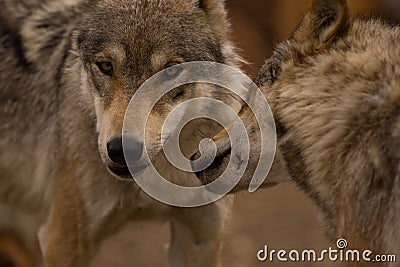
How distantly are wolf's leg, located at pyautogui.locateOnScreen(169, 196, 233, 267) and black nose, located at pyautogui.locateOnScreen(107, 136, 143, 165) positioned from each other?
0.74 m

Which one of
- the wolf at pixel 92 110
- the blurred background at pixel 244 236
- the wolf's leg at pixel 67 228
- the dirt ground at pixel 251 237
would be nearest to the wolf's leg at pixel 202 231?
the wolf at pixel 92 110

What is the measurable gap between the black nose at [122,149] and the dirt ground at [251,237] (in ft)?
7.65

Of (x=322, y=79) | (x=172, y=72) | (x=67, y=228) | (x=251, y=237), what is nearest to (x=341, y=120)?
(x=322, y=79)

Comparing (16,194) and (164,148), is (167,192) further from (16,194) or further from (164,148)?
(16,194)

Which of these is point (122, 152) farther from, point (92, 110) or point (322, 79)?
point (322, 79)

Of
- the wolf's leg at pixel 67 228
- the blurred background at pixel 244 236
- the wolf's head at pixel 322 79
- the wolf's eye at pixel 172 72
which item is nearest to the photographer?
the wolf's head at pixel 322 79

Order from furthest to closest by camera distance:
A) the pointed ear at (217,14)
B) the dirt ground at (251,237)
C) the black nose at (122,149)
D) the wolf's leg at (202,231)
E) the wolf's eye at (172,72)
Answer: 1. the dirt ground at (251,237)
2. the wolf's leg at (202,231)
3. the pointed ear at (217,14)
4. the wolf's eye at (172,72)
5. the black nose at (122,149)

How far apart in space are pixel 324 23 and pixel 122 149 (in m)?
0.76

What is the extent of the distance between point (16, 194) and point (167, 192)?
2.94 ft

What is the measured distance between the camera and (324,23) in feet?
8.99

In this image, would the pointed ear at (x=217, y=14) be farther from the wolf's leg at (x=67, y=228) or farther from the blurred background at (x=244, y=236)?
the blurred background at (x=244, y=236)

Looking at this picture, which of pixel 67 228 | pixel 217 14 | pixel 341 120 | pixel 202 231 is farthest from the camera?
pixel 202 231

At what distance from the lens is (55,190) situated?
3662 mm

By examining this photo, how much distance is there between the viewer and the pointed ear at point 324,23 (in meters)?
2.69
